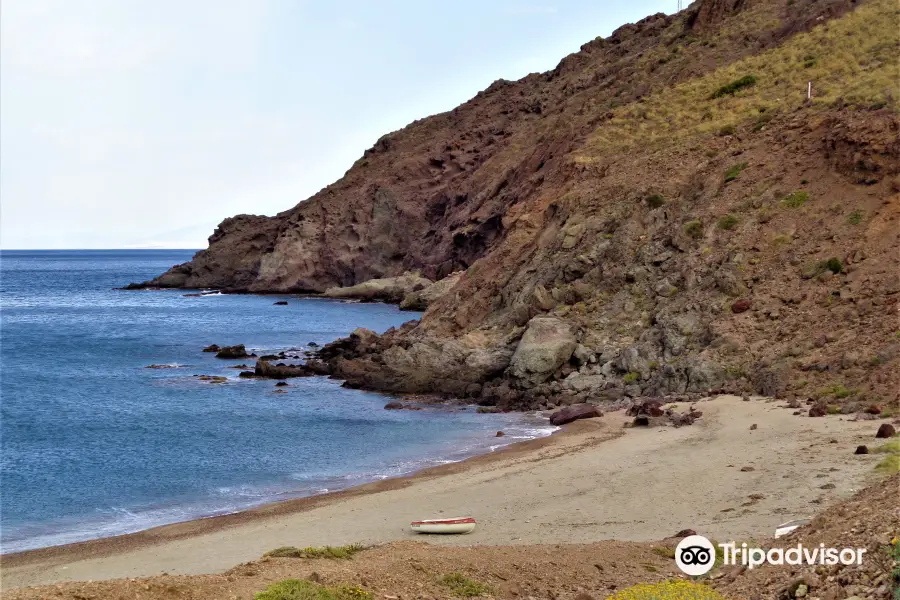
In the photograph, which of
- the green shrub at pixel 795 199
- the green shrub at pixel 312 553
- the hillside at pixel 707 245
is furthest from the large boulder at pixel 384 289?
the green shrub at pixel 312 553

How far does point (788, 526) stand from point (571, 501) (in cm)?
527

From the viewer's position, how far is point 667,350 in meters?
30.0

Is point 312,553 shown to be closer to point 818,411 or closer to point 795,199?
point 818,411

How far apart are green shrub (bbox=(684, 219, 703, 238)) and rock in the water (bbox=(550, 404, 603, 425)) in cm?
963

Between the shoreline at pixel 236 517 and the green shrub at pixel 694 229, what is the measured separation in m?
12.9

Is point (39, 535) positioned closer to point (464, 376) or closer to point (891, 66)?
point (464, 376)

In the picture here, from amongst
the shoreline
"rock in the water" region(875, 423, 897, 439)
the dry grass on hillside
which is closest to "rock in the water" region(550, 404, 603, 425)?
the shoreline

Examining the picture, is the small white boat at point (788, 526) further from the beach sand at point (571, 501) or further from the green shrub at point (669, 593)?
the green shrub at point (669, 593)

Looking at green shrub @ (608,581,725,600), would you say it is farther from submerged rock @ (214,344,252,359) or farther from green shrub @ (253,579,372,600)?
submerged rock @ (214,344,252,359)

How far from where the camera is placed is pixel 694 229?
33625 millimetres

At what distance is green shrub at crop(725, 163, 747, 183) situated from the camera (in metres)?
34.7

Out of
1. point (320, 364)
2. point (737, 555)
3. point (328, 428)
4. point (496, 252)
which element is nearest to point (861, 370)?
point (737, 555)

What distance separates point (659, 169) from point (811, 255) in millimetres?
10308

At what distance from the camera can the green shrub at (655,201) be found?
36.3 metres
